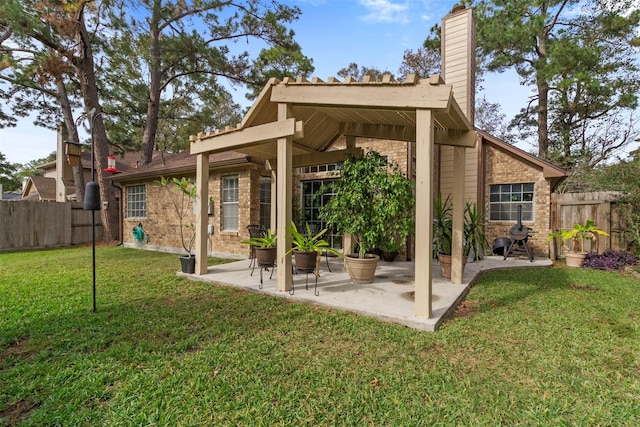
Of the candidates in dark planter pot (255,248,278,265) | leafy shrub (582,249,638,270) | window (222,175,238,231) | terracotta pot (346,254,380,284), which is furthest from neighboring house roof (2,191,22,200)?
leafy shrub (582,249,638,270)

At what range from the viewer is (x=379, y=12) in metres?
9.10

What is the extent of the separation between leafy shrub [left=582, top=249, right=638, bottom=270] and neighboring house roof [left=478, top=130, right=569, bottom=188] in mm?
2078

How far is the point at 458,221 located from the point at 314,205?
4446 millimetres

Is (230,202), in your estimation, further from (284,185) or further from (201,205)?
(284,185)

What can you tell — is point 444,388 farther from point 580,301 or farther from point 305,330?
point 580,301

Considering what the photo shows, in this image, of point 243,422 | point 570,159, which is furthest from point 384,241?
point 570,159

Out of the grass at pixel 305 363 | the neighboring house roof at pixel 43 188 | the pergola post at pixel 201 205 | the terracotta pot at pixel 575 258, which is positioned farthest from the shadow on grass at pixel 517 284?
the neighboring house roof at pixel 43 188

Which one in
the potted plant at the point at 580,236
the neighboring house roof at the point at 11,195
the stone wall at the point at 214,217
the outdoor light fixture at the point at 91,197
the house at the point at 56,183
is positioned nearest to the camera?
the outdoor light fixture at the point at 91,197

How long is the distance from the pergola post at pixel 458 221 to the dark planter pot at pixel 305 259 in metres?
2.38

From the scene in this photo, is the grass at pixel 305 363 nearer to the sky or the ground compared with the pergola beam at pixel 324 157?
nearer to the ground

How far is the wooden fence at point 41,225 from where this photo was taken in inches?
391

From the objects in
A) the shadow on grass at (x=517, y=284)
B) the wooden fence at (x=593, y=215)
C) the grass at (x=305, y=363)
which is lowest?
the grass at (x=305, y=363)

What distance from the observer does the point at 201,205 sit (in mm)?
5367

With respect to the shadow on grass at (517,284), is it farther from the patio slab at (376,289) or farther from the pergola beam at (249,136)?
the pergola beam at (249,136)
